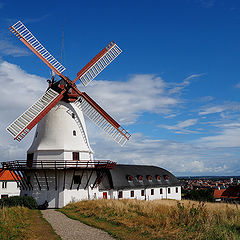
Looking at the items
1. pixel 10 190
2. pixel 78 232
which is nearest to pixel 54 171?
pixel 78 232

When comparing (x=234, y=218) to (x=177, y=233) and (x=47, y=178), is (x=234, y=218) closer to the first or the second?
(x=177, y=233)

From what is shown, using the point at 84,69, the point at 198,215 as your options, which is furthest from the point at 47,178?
the point at 198,215

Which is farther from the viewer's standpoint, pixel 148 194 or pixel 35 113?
pixel 148 194

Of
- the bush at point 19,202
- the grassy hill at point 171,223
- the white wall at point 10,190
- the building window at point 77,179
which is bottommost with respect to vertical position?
the white wall at point 10,190

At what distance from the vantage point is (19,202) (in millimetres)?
22953

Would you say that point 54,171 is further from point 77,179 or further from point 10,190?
point 10,190

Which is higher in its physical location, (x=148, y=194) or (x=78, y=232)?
(x=78, y=232)

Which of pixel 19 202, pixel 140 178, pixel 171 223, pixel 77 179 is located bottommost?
pixel 19 202

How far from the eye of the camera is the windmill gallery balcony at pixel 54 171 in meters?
24.7

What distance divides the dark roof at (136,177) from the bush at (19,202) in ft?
30.9

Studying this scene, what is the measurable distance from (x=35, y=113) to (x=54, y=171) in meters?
5.48

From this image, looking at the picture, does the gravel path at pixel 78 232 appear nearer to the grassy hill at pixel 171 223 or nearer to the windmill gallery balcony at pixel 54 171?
the grassy hill at pixel 171 223

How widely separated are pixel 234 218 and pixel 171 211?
2919 mm

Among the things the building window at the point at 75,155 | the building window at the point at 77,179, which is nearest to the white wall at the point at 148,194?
the building window at the point at 77,179
